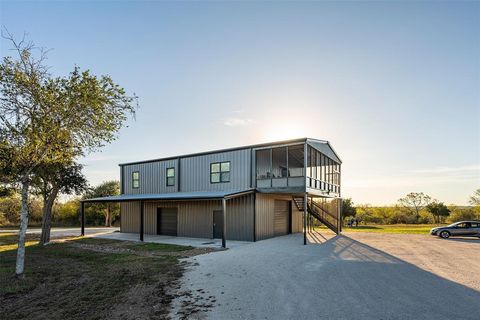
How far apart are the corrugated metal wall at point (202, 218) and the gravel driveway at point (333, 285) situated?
16.4ft

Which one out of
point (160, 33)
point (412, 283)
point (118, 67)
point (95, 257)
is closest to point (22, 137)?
point (118, 67)

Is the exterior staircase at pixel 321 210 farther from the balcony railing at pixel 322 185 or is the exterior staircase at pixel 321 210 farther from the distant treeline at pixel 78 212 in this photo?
the distant treeline at pixel 78 212

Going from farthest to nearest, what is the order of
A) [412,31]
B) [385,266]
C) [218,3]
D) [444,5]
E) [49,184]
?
1. [49,184]
2. [218,3]
3. [412,31]
4. [444,5]
5. [385,266]

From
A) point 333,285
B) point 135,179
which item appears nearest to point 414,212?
point 135,179

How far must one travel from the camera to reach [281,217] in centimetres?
2056

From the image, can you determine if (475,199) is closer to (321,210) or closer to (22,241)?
(321,210)

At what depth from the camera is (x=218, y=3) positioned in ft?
44.6

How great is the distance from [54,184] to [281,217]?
14494 mm

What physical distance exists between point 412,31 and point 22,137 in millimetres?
15675

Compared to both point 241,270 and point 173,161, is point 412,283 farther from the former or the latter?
point 173,161

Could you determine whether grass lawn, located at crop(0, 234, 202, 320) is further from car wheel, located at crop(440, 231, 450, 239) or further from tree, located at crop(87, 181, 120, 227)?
tree, located at crop(87, 181, 120, 227)

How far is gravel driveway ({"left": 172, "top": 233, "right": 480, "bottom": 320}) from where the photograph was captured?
5.62 metres

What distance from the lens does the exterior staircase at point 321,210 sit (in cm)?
2125

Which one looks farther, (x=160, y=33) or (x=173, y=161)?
(x=173, y=161)
